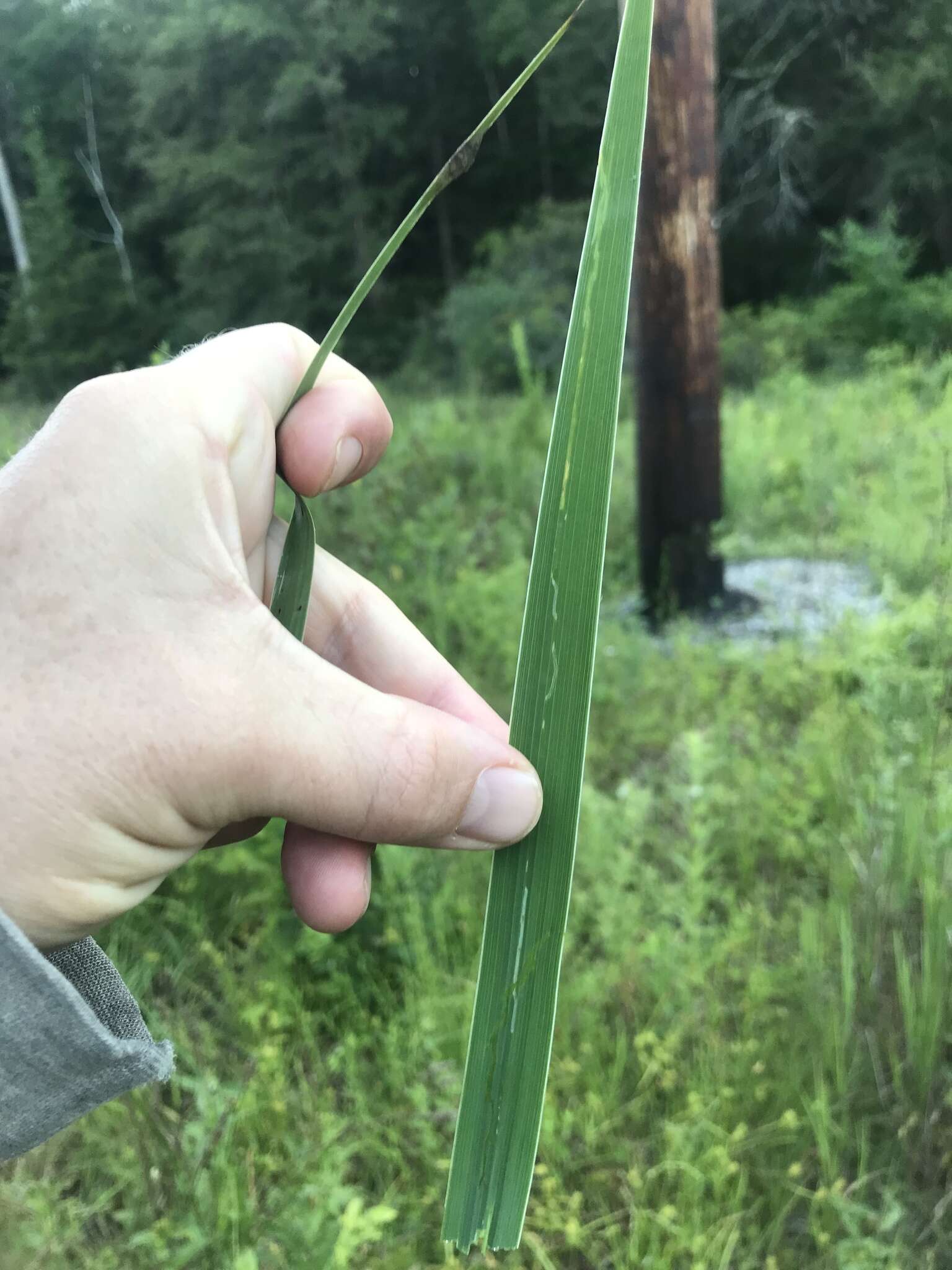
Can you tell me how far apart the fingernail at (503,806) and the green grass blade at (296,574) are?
197 mm

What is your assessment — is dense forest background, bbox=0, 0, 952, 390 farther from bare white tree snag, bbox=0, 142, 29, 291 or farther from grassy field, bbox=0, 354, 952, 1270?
grassy field, bbox=0, 354, 952, 1270

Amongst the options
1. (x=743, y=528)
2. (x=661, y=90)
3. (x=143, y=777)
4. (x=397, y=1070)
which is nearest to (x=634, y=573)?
(x=743, y=528)

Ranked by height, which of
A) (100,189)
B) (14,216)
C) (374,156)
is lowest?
(14,216)

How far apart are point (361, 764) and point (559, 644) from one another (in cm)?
24

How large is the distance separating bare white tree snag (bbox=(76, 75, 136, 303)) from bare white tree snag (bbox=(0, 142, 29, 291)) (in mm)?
1735

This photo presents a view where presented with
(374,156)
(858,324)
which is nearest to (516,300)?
(858,324)

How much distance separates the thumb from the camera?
65 centimetres

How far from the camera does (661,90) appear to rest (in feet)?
9.51

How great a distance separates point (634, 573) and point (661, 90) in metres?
1.86

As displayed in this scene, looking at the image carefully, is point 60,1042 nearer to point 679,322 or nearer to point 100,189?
point 679,322

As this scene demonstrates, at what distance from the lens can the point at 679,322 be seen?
3186 mm

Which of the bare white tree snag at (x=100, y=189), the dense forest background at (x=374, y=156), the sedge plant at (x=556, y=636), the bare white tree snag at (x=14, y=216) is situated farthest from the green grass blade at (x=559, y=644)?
the bare white tree snag at (x=14, y=216)

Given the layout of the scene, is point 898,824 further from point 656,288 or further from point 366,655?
point 656,288

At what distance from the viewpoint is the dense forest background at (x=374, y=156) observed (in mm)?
11562
